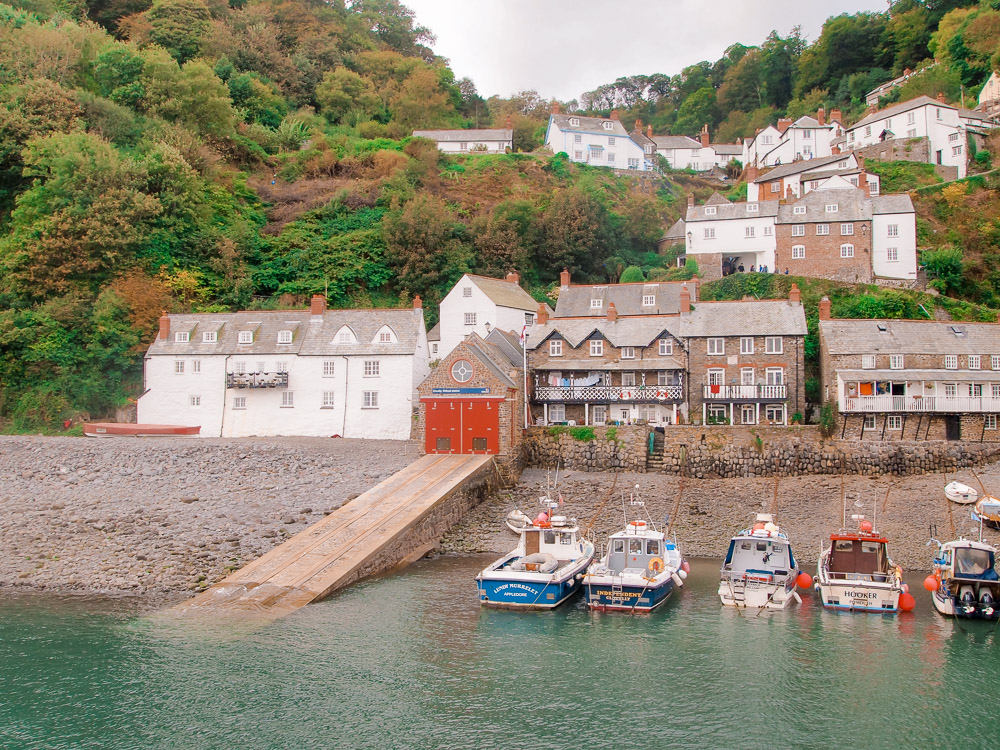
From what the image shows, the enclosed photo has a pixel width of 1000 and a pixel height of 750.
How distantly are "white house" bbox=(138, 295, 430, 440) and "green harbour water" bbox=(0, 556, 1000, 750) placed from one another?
63.3ft

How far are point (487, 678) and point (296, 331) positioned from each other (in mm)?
28963

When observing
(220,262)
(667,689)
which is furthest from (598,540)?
(220,262)

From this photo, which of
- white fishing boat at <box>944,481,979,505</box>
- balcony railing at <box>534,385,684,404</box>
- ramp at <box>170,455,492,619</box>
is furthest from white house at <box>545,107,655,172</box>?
white fishing boat at <box>944,481,979,505</box>

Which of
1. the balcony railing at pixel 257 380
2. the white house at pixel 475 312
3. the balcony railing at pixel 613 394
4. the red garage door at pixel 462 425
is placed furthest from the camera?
the white house at pixel 475 312

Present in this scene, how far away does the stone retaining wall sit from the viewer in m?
36.2

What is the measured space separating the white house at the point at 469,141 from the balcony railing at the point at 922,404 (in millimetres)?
47953

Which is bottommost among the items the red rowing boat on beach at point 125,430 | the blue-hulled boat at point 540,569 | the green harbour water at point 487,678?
the green harbour water at point 487,678

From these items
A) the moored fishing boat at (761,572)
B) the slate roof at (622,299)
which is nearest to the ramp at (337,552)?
the moored fishing boat at (761,572)

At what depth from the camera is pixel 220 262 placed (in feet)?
171

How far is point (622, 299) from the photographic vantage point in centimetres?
4925

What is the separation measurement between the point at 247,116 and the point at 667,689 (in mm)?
68930

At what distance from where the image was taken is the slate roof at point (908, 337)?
1558 inches

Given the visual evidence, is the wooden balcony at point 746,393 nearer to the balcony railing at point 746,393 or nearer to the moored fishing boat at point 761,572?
the balcony railing at point 746,393

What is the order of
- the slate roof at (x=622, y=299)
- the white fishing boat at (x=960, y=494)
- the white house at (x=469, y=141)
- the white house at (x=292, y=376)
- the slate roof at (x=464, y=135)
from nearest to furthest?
the white fishing boat at (x=960, y=494) < the white house at (x=292, y=376) < the slate roof at (x=622, y=299) < the white house at (x=469, y=141) < the slate roof at (x=464, y=135)
